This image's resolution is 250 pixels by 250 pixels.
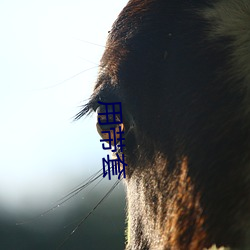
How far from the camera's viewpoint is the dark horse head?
2090mm

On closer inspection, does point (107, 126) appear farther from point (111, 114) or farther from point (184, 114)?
point (184, 114)

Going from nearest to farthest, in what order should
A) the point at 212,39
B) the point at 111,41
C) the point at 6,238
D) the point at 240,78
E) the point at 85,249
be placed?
the point at 240,78 < the point at 212,39 < the point at 111,41 < the point at 85,249 < the point at 6,238

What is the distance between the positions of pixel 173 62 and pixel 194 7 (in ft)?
0.58

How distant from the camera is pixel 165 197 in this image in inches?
93.7

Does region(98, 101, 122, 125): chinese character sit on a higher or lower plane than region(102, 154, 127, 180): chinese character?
higher

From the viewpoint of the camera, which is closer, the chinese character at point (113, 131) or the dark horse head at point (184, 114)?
the dark horse head at point (184, 114)

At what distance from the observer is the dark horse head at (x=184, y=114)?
2.09 metres

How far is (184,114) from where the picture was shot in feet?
7.57

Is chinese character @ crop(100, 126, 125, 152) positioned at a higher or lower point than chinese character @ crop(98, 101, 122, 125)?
lower

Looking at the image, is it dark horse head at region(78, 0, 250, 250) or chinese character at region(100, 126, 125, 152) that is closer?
dark horse head at region(78, 0, 250, 250)

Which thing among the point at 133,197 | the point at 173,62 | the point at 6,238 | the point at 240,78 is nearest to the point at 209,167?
the point at 240,78

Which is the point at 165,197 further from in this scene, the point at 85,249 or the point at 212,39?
the point at 85,249

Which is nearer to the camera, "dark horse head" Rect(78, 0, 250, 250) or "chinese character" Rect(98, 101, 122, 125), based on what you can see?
"dark horse head" Rect(78, 0, 250, 250)

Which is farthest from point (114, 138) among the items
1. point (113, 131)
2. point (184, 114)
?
point (184, 114)
